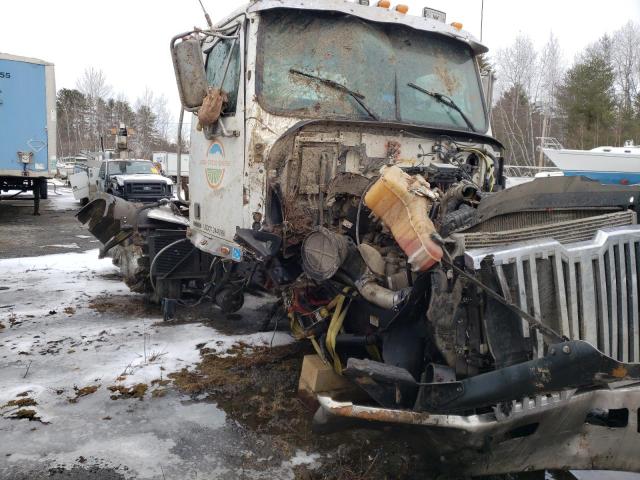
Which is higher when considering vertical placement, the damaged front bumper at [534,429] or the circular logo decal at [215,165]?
the circular logo decal at [215,165]

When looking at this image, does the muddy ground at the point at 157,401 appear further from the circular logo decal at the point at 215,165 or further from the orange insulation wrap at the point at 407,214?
the circular logo decal at the point at 215,165

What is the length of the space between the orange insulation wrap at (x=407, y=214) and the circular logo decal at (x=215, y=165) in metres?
2.13

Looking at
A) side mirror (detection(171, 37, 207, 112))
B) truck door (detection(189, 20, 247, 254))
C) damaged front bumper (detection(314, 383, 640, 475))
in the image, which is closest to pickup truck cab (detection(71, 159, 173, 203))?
truck door (detection(189, 20, 247, 254))

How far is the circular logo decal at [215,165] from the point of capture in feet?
15.1

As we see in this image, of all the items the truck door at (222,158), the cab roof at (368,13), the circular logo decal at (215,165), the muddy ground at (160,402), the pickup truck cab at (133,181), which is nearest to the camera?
the muddy ground at (160,402)

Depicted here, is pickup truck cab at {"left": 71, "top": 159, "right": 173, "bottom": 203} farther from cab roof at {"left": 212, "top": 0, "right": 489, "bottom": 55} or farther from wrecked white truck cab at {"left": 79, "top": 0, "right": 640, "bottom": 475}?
cab roof at {"left": 212, "top": 0, "right": 489, "bottom": 55}

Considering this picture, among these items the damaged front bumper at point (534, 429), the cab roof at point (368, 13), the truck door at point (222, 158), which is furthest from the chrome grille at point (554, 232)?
the cab roof at point (368, 13)

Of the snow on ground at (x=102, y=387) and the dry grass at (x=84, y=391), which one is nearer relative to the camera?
the snow on ground at (x=102, y=387)

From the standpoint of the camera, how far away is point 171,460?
3.20 meters

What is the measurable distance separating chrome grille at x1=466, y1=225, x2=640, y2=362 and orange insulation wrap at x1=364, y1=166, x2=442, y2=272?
0.19m

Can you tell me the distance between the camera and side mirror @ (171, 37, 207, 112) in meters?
4.00

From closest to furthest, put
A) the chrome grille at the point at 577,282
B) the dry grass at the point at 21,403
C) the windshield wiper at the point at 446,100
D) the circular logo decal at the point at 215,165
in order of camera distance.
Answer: the chrome grille at the point at 577,282 → the dry grass at the point at 21,403 → the windshield wiper at the point at 446,100 → the circular logo decal at the point at 215,165

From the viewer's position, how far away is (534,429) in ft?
8.35

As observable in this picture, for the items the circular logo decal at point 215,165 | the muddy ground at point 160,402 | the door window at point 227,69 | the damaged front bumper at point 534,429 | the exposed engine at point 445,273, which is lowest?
the muddy ground at point 160,402
